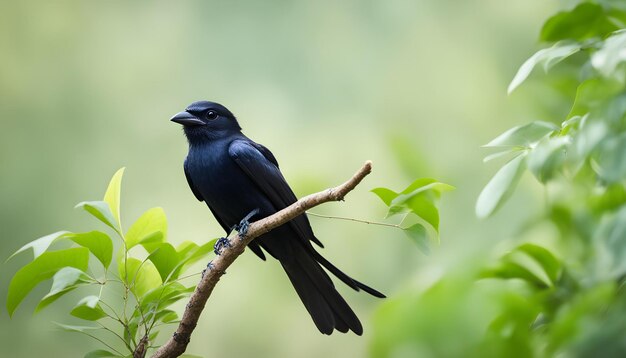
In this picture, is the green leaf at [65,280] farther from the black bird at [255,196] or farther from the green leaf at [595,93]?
the green leaf at [595,93]

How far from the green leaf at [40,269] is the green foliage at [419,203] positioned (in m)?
0.71

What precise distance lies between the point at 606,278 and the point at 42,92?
4.40 m

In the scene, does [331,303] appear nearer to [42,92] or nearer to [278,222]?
[278,222]

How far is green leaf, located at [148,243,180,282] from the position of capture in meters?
1.68

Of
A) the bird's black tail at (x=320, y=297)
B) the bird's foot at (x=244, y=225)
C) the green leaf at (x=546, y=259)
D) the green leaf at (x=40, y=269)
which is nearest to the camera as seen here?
the green leaf at (x=546, y=259)

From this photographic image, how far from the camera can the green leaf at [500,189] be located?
85cm

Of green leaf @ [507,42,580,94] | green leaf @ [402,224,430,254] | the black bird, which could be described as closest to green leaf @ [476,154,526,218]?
green leaf @ [507,42,580,94]

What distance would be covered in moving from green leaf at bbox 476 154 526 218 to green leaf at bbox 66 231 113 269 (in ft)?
3.20

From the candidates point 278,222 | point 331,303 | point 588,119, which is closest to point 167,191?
point 331,303

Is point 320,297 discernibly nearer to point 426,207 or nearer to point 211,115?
point 211,115

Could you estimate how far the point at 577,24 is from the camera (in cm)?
119

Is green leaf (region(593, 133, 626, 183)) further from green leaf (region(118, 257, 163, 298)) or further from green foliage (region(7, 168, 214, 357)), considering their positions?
green leaf (region(118, 257, 163, 298))

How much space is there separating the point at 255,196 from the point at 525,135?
1306 mm

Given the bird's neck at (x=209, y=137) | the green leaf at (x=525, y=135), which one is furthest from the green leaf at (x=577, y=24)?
the bird's neck at (x=209, y=137)
